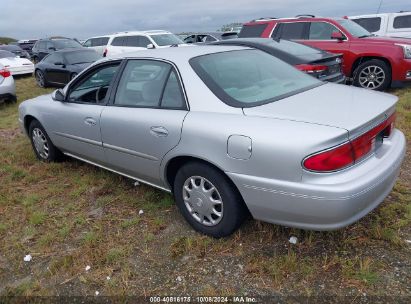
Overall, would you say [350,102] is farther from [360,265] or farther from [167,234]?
[167,234]

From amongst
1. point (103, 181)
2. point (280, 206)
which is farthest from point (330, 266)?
point (103, 181)

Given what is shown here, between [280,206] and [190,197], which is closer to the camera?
[280,206]

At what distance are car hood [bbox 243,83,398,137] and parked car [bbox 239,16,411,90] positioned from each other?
4995mm

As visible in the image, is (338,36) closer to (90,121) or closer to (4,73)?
(90,121)

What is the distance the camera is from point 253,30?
359 inches

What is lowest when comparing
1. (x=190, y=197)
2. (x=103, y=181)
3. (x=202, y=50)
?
(x=103, y=181)

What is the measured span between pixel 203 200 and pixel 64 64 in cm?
985

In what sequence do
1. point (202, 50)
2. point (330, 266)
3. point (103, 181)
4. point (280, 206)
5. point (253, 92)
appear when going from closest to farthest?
1. point (280, 206)
2. point (330, 266)
3. point (253, 92)
4. point (202, 50)
5. point (103, 181)

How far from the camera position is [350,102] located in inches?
112

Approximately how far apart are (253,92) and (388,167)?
1149mm

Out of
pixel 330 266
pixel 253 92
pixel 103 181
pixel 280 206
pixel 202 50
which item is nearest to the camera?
pixel 280 206

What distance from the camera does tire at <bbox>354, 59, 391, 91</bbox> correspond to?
7.53 m

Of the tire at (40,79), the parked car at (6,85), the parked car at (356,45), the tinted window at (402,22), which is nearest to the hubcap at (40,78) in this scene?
the tire at (40,79)

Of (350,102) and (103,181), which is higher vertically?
(350,102)
